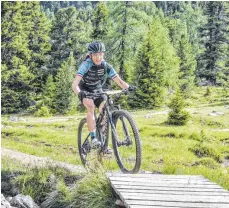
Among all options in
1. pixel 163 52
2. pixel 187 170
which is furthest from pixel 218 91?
pixel 187 170

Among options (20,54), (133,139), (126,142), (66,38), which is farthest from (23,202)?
(66,38)

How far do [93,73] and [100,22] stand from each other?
76.2 feet

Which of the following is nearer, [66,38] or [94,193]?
[94,193]

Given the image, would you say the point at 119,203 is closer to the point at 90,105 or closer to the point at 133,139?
the point at 133,139

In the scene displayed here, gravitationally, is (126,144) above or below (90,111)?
below

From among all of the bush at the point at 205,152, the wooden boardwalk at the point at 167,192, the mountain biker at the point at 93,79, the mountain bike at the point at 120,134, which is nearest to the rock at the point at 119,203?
the wooden boardwalk at the point at 167,192

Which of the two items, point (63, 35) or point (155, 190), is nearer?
point (155, 190)

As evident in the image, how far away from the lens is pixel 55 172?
8.00 m

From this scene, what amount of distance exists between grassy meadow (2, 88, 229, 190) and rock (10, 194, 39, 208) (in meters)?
2.00

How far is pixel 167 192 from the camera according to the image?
18.9 ft

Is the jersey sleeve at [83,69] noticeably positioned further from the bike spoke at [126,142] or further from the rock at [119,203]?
the rock at [119,203]

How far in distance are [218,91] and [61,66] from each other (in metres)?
9.95

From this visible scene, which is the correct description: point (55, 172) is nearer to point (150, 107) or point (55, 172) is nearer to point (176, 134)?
point (176, 134)

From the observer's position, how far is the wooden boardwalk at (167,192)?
5.33m
